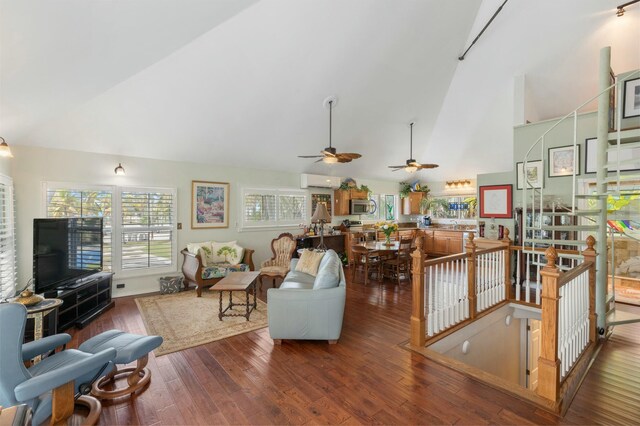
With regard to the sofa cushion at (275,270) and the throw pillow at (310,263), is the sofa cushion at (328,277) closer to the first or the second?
the throw pillow at (310,263)

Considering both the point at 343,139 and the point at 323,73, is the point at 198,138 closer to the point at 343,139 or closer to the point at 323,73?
the point at 323,73

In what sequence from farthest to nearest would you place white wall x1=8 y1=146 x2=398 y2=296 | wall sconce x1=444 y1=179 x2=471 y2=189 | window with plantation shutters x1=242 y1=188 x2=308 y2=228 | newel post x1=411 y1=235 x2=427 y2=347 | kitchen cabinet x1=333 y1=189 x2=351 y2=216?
1. wall sconce x1=444 y1=179 x2=471 y2=189
2. kitchen cabinet x1=333 y1=189 x2=351 y2=216
3. window with plantation shutters x1=242 y1=188 x2=308 y2=228
4. white wall x1=8 y1=146 x2=398 y2=296
5. newel post x1=411 y1=235 x2=427 y2=347

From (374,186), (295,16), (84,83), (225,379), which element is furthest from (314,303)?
(374,186)

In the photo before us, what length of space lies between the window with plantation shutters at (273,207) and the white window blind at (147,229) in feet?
5.11

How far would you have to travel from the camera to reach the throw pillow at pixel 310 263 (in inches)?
190

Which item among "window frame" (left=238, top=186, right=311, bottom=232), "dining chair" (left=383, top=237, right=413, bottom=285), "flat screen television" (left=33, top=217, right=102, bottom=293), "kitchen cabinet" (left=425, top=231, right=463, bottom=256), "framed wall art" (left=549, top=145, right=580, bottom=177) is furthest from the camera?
"kitchen cabinet" (left=425, top=231, right=463, bottom=256)

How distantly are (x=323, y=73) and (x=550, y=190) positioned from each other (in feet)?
15.3

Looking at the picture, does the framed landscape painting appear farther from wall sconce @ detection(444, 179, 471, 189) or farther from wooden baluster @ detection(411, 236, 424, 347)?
wall sconce @ detection(444, 179, 471, 189)

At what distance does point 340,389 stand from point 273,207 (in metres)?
5.01

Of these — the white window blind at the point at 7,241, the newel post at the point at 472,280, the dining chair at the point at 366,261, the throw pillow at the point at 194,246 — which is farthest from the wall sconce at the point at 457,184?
the white window blind at the point at 7,241

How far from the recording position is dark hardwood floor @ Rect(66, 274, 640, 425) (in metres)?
2.15

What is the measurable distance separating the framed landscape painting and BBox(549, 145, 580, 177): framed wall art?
6.40m

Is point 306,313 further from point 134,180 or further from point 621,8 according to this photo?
point 621,8

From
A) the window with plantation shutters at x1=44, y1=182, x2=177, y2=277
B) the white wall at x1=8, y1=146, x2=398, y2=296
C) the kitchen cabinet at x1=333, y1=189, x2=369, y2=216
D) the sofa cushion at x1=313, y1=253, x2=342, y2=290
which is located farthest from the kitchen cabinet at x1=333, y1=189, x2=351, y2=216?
the sofa cushion at x1=313, y1=253, x2=342, y2=290
